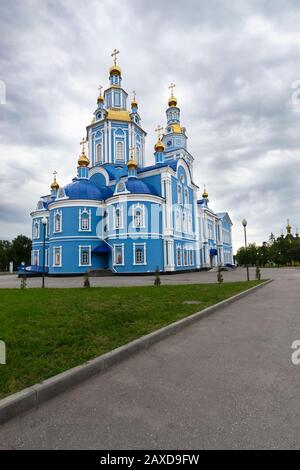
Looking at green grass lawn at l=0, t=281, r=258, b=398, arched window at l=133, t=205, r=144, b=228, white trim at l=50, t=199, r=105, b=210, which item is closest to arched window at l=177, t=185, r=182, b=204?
arched window at l=133, t=205, r=144, b=228

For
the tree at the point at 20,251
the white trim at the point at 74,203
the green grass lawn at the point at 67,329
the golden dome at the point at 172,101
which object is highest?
the golden dome at the point at 172,101

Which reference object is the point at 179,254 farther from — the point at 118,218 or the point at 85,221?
the point at 85,221

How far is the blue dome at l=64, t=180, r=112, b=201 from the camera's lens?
1253 inches

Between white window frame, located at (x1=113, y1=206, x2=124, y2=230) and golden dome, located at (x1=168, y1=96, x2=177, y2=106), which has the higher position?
golden dome, located at (x1=168, y1=96, x2=177, y2=106)

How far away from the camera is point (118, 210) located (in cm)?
3072

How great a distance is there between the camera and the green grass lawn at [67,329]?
380 centimetres

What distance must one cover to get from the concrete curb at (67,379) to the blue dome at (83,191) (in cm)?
2776

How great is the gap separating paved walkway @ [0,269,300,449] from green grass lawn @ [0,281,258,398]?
495 mm

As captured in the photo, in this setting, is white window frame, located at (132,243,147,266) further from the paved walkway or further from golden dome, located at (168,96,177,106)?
golden dome, located at (168,96,177,106)

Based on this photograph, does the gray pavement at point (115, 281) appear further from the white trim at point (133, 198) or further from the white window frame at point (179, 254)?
the white trim at point (133, 198)

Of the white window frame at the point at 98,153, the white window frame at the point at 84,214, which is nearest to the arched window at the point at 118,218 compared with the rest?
the white window frame at the point at 84,214

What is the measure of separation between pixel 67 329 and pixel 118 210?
25.5 m
